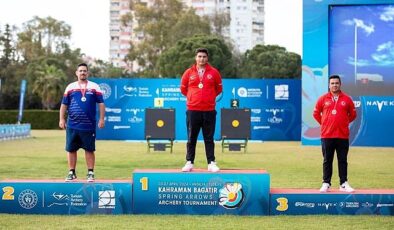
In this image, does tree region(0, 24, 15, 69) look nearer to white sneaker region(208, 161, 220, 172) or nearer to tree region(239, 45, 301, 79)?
tree region(239, 45, 301, 79)

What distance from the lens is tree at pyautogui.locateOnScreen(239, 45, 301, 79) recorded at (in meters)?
61.4

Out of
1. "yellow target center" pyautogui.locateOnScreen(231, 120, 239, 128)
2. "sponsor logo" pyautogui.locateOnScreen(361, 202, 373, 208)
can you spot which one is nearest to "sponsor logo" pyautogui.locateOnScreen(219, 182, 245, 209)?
"sponsor logo" pyautogui.locateOnScreen(361, 202, 373, 208)

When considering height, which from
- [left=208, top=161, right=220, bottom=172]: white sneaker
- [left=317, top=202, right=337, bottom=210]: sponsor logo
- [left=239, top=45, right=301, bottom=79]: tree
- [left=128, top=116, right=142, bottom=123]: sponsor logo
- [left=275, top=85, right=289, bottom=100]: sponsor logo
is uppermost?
[left=239, top=45, right=301, bottom=79]: tree

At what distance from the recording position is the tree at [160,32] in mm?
65562

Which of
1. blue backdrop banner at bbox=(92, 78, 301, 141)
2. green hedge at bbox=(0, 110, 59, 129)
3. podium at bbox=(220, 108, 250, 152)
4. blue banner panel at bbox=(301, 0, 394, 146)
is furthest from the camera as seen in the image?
green hedge at bbox=(0, 110, 59, 129)

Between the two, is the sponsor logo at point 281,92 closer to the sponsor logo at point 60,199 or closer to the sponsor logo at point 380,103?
the sponsor logo at point 380,103

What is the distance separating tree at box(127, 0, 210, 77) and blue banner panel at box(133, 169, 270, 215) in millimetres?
55584

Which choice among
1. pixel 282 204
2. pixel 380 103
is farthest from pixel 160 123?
pixel 282 204

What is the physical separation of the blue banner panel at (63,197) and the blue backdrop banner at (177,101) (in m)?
21.9

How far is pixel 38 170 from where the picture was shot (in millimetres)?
13609

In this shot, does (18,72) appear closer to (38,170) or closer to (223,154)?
(223,154)

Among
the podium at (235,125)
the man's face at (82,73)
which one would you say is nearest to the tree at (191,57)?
the podium at (235,125)

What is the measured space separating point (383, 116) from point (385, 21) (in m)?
3.04

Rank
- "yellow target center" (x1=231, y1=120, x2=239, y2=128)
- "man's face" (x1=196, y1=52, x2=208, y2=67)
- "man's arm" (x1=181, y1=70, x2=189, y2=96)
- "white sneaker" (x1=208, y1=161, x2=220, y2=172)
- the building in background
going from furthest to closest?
the building in background → "yellow target center" (x1=231, y1=120, x2=239, y2=128) → "man's arm" (x1=181, y1=70, x2=189, y2=96) → "man's face" (x1=196, y1=52, x2=208, y2=67) → "white sneaker" (x1=208, y1=161, x2=220, y2=172)
